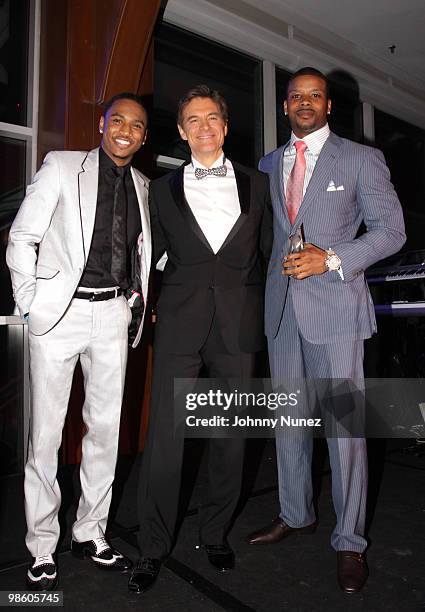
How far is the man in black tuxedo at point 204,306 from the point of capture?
1.91 m

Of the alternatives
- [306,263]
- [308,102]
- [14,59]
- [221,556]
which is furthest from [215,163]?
[14,59]

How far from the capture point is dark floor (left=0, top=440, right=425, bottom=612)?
66.3 inches

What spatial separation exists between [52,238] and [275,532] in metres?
1.56

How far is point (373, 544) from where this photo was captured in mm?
2154

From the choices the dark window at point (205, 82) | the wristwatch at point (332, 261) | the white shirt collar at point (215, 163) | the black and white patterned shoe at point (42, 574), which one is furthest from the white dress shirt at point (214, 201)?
A: the dark window at point (205, 82)

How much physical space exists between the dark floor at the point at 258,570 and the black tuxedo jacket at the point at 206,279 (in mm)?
860

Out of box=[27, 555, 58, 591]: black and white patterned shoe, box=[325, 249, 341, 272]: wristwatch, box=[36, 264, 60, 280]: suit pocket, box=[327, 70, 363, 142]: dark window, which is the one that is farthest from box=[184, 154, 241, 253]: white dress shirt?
box=[327, 70, 363, 142]: dark window

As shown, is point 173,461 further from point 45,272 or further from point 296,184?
point 296,184

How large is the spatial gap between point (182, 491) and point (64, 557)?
932 mm

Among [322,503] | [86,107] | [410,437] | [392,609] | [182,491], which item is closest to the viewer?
[392,609]

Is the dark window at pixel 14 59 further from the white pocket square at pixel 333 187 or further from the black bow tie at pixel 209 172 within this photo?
the white pocket square at pixel 333 187

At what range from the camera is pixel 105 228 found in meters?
1.98

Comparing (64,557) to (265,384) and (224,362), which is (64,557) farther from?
(265,384)

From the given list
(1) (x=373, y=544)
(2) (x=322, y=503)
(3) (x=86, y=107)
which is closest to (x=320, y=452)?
(2) (x=322, y=503)
